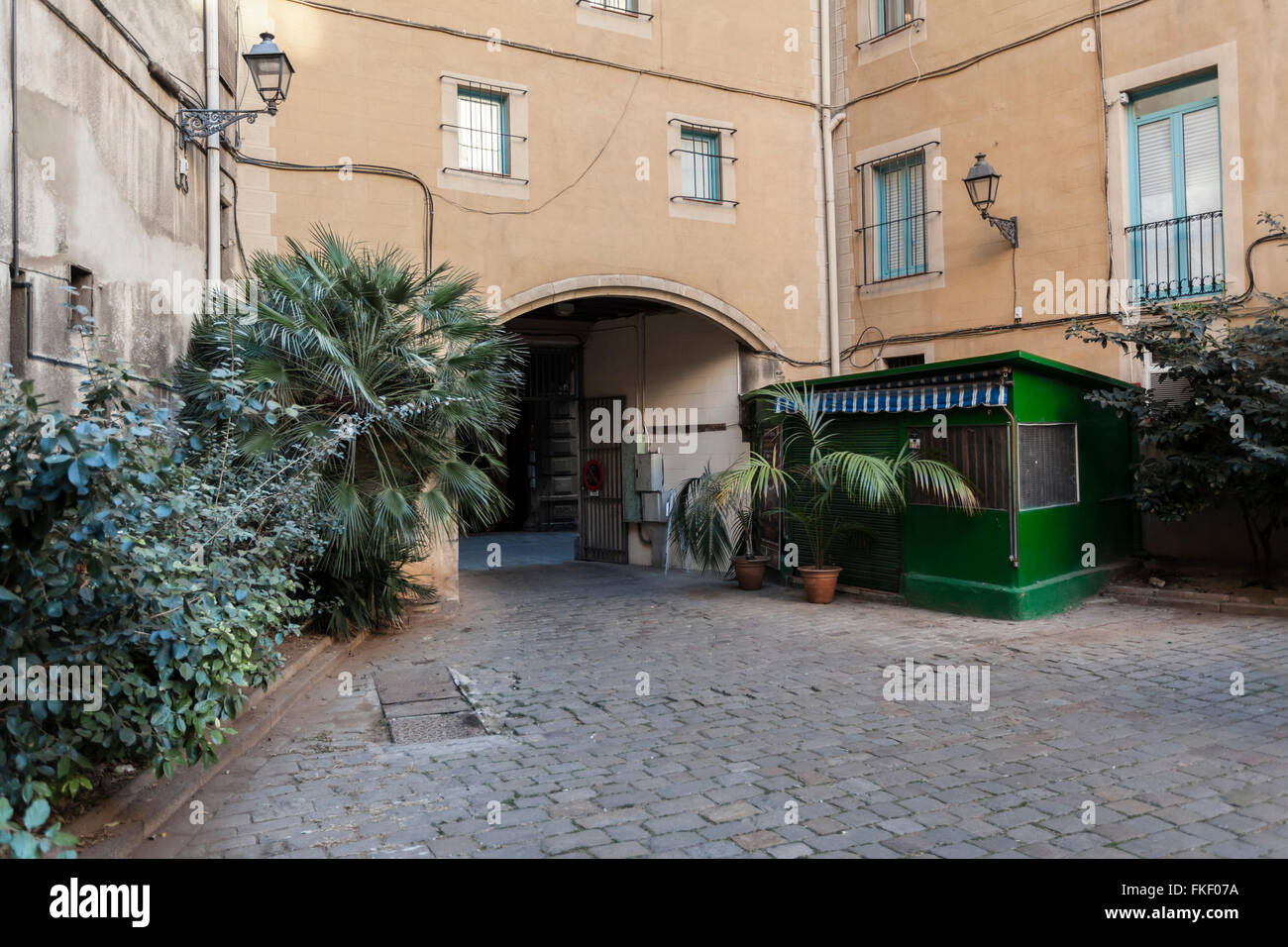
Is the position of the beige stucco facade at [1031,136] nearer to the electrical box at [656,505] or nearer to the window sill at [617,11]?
the window sill at [617,11]

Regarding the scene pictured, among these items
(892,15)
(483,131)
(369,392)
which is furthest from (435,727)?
(892,15)

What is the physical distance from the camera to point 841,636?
27.4 ft

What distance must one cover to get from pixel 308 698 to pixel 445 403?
2.73m

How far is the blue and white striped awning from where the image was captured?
29.4 feet

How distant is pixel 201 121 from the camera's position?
835 cm

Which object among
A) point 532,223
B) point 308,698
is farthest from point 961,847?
point 532,223

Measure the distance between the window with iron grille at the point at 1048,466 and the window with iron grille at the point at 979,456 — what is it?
0.59 feet

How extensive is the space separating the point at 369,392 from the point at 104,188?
90.2 inches

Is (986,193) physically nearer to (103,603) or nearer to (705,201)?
(705,201)

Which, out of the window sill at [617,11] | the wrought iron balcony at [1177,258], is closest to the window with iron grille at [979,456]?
the wrought iron balcony at [1177,258]

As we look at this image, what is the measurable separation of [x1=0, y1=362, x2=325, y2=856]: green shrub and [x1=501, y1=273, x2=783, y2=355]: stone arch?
21.4ft

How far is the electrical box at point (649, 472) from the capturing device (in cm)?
1366
